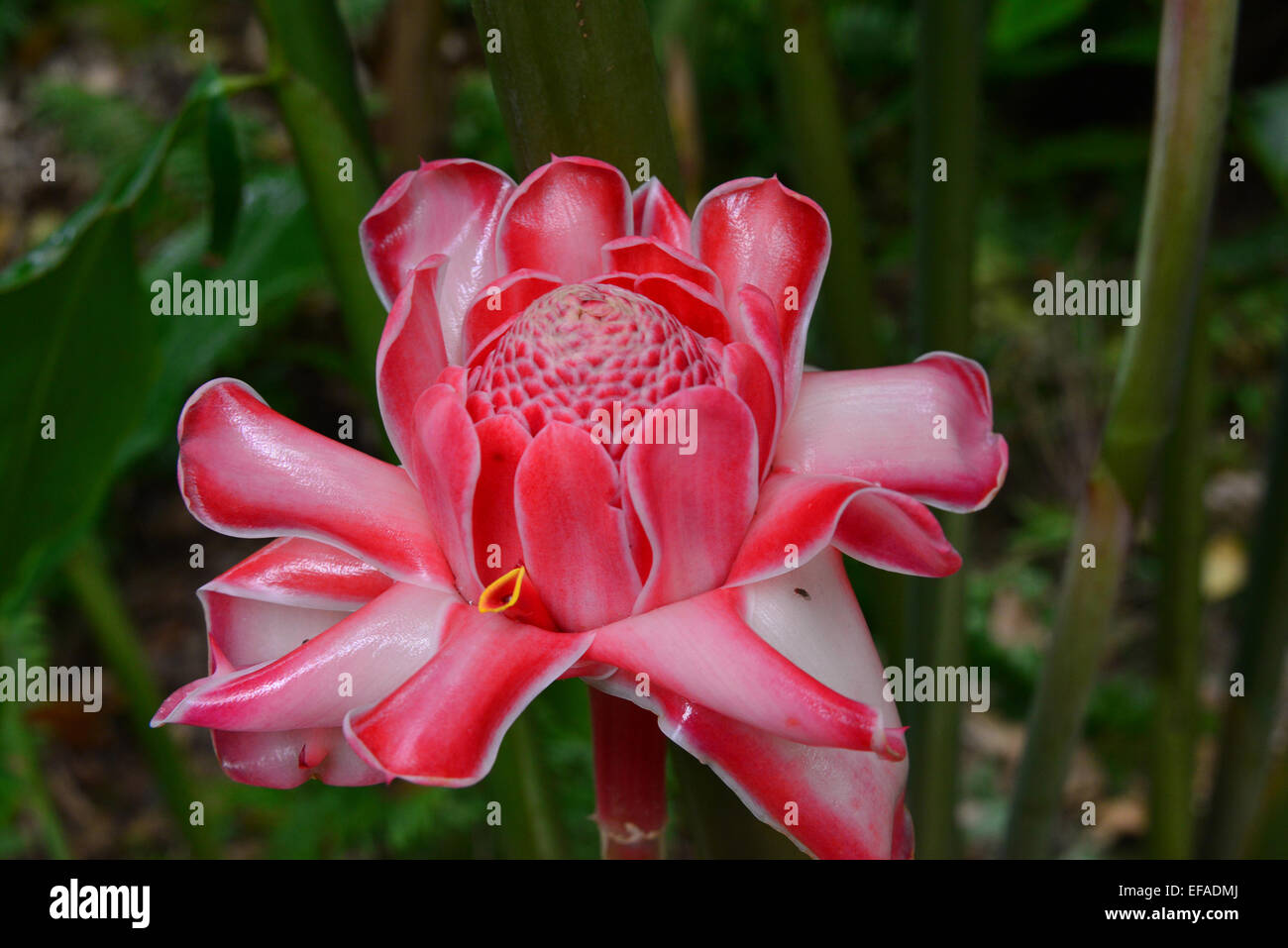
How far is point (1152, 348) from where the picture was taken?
14.4 inches

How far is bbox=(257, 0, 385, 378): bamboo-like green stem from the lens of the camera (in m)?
0.39

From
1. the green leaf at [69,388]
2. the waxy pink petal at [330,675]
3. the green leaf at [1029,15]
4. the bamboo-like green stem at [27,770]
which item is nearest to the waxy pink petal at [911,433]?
the waxy pink petal at [330,675]

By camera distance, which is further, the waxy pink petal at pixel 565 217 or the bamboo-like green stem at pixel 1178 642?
the bamboo-like green stem at pixel 1178 642

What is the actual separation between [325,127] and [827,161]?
0.24 metres

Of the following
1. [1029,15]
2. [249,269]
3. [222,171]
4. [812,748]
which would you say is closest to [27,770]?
[249,269]

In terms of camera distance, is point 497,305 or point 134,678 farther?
point 134,678

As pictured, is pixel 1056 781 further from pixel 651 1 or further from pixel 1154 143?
pixel 651 1

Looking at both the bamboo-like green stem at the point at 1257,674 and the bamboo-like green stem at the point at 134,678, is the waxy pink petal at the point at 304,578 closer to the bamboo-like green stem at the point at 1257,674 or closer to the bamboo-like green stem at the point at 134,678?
the bamboo-like green stem at the point at 1257,674

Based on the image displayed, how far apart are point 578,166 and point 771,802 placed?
0.55ft

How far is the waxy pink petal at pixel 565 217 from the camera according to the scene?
0.93 feet

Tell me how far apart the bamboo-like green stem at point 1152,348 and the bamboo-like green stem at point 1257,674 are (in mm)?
180

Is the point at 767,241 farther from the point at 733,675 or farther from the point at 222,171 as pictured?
the point at 222,171

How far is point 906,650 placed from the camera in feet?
1.71

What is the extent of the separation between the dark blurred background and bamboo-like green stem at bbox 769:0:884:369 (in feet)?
1.22
